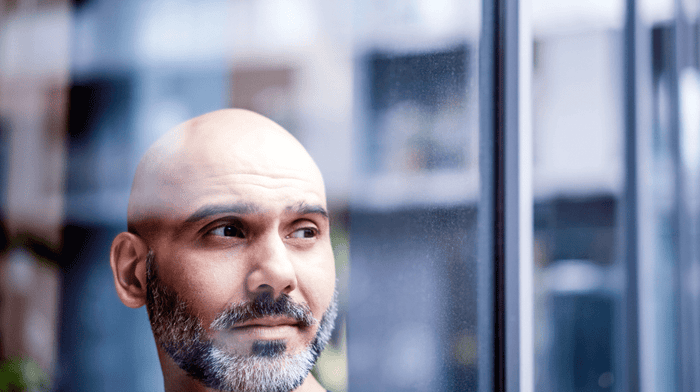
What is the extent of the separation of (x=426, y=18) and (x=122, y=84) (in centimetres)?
69

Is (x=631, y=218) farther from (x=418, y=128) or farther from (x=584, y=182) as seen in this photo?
(x=418, y=128)

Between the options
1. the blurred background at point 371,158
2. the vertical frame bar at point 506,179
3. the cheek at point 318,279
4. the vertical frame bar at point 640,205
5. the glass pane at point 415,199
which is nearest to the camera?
the blurred background at point 371,158

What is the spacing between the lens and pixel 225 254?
82 centimetres

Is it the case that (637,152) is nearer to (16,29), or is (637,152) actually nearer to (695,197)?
(695,197)

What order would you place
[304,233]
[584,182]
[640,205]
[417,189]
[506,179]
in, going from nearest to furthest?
[304,233] < [417,189] < [506,179] < [640,205] < [584,182]

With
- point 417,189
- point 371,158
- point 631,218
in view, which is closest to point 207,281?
point 371,158

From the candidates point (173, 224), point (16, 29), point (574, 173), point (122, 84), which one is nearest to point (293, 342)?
point (173, 224)

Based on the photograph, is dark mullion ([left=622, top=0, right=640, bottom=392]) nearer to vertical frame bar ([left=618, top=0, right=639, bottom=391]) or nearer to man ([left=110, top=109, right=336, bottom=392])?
vertical frame bar ([left=618, top=0, right=639, bottom=391])

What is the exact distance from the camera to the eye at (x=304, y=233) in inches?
34.8

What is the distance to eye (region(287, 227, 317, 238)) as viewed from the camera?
883 mm

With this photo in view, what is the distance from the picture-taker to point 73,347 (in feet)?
2.33

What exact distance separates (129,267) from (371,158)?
0.49 meters

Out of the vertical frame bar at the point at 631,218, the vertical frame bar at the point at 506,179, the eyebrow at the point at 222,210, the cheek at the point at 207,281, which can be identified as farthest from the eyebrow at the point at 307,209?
the vertical frame bar at the point at 631,218

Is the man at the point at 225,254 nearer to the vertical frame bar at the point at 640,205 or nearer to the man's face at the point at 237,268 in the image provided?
the man's face at the point at 237,268
